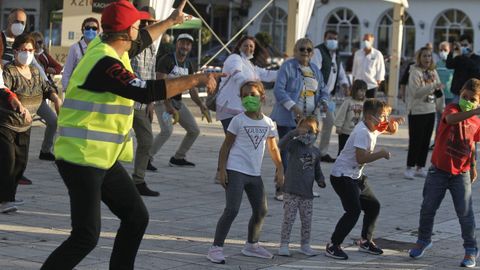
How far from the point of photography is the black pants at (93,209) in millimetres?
5797

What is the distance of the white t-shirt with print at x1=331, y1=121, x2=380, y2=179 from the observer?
26.8 ft

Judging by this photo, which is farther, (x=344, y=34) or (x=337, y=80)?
(x=344, y=34)

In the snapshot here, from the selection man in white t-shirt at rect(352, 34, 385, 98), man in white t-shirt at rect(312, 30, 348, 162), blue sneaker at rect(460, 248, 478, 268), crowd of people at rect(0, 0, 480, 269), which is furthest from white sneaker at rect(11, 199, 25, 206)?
man in white t-shirt at rect(352, 34, 385, 98)

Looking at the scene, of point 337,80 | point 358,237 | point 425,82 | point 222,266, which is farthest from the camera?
point 337,80

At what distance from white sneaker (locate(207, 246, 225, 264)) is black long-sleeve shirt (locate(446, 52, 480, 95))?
718 centimetres

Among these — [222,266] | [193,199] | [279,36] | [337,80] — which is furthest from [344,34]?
[222,266]

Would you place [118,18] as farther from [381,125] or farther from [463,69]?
[463,69]

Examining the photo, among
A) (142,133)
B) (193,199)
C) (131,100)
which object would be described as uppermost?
(131,100)

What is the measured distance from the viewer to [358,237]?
9.02 meters

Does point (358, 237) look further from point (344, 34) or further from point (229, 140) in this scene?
point (344, 34)

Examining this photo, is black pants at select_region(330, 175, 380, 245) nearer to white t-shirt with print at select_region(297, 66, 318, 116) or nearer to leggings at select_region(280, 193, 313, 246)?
leggings at select_region(280, 193, 313, 246)

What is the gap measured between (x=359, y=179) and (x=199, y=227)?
1622 millimetres

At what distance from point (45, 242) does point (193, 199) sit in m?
2.99

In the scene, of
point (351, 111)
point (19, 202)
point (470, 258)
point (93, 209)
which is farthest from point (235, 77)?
point (93, 209)
